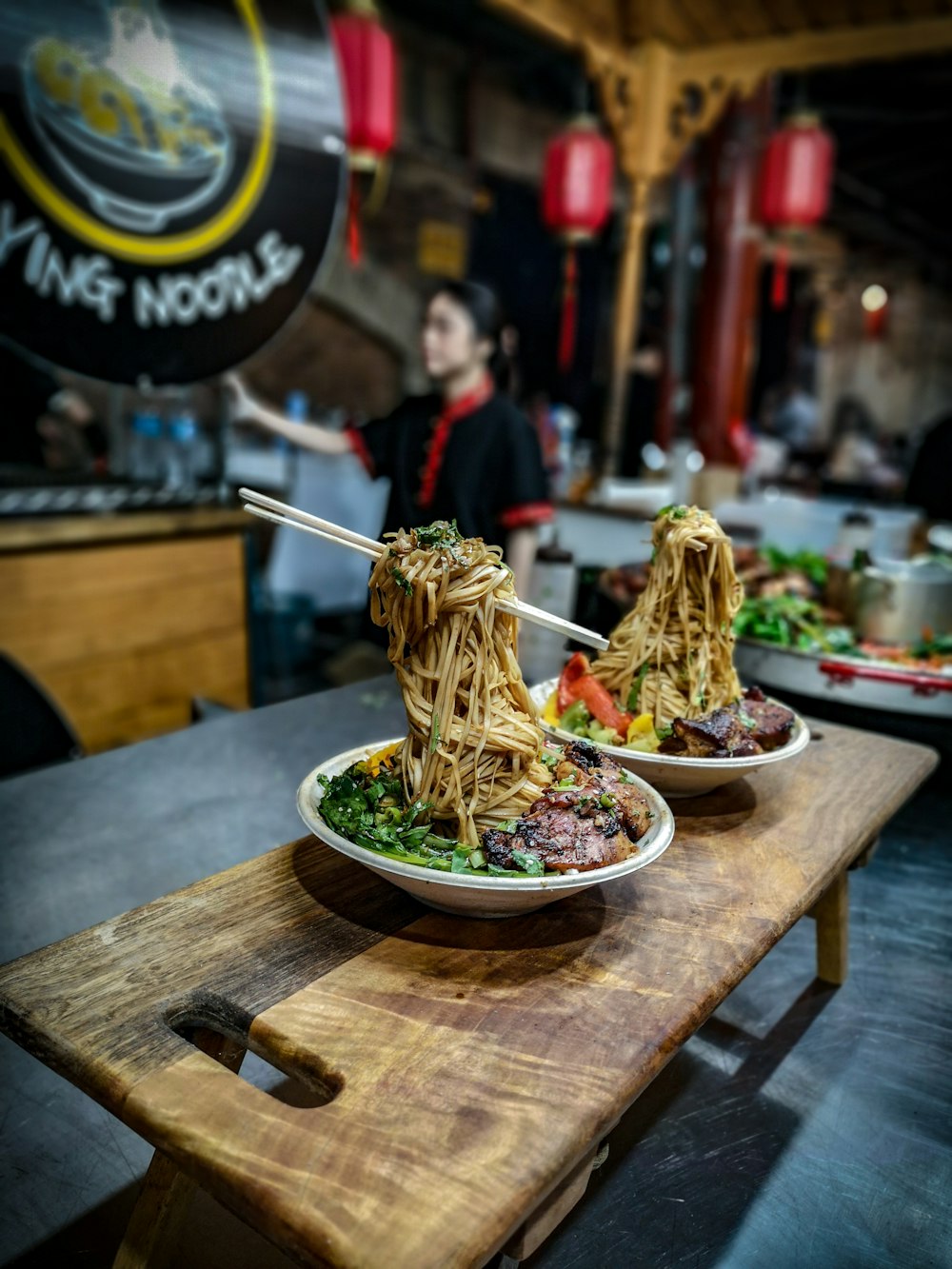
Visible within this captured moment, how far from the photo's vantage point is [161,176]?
8.32 ft

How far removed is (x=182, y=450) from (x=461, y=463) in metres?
3.44

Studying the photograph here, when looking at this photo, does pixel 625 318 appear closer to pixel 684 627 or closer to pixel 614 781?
pixel 684 627

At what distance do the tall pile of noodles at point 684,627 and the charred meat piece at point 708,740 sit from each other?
9 centimetres

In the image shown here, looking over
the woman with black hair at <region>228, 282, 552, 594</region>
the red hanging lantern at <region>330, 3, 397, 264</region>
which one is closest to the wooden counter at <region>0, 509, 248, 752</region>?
the woman with black hair at <region>228, 282, 552, 594</region>

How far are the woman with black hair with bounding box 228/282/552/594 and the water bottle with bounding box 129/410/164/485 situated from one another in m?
2.57

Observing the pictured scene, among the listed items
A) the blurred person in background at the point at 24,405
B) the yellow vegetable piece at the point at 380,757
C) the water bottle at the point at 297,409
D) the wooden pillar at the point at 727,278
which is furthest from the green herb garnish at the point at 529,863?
the wooden pillar at the point at 727,278

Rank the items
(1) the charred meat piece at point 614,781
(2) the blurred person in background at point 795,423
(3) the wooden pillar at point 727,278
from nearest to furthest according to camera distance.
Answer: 1. (1) the charred meat piece at point 614,781
2. (3) the wooden pillar at point 727,278
3. (2) the blurred person in background at point 795,423

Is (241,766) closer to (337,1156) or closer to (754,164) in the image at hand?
(337,1156)

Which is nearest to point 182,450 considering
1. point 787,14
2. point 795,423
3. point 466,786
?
point 787,14

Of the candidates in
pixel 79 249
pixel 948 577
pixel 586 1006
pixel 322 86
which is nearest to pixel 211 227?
pixel 79 249

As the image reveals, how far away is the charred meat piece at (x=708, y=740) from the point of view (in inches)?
55.7

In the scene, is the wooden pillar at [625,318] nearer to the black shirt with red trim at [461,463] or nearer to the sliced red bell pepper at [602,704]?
the black shirt with red trim at [461,463]

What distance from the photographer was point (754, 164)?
326 inches

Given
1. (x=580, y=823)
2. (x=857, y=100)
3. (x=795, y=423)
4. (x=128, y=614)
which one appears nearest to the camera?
(x=580, y=823)
